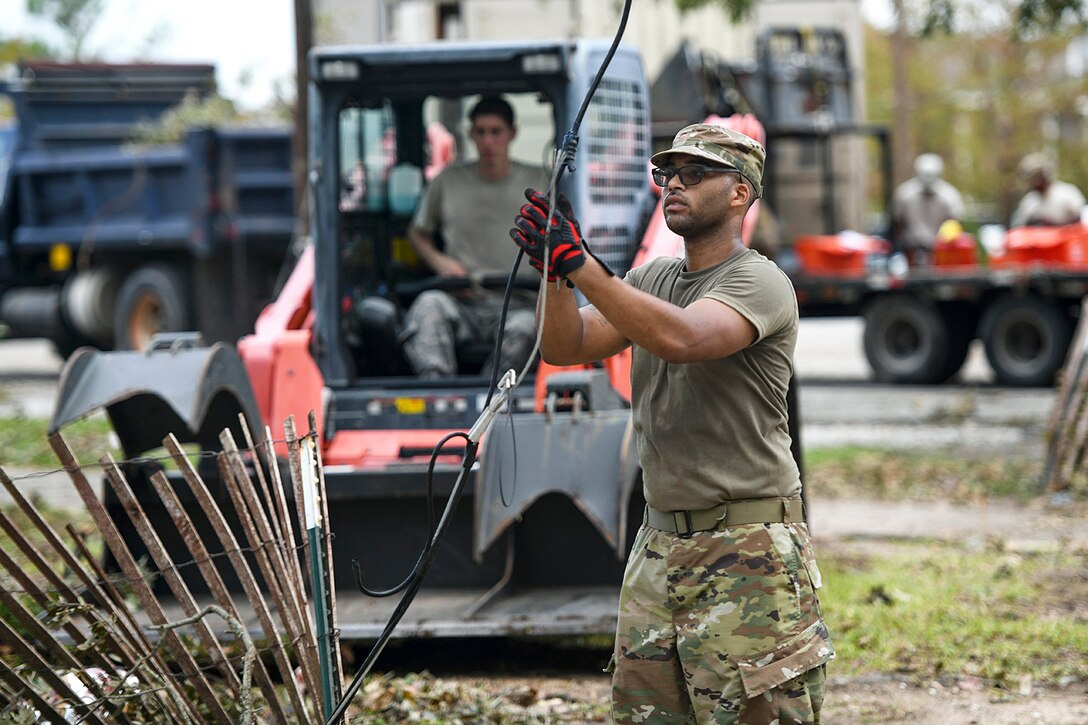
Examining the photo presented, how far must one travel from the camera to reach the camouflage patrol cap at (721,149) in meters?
3.57

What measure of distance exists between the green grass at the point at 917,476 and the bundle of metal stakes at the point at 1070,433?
0.57ft

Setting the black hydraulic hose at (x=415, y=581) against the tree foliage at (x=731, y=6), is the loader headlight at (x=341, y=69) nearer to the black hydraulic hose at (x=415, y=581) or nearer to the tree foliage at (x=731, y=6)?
the black hydraulic hose at (x=415, y=581)

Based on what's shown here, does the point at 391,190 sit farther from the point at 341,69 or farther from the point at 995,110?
the point at 995,110

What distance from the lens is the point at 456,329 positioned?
707 centimetres

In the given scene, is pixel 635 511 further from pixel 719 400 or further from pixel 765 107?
pixel 765 107

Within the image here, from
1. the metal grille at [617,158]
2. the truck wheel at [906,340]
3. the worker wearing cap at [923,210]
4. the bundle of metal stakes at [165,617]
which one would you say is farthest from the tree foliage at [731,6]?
the bundle of metal stakes at [165,617]

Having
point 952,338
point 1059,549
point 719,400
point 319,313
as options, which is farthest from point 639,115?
point 952,338

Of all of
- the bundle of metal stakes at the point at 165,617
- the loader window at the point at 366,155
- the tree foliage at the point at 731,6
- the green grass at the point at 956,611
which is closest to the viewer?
the bundle of metal stakes at the point at 165,617

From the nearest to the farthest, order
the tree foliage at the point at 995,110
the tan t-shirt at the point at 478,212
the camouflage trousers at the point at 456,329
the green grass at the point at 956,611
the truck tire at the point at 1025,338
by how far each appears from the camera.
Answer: the green grass at the point at 956,611 → the camouflage trousers at the point at 456,329 → the tan t-shirt at the point at 478,212 → the truck tire at the point at 1025,338 → the tree foliage at the point at 995,110

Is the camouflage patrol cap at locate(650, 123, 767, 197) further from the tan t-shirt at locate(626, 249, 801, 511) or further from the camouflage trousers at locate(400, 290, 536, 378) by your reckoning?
the camouflage trousers at locate(400, 290, 536, 378)

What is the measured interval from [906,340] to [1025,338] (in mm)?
1372

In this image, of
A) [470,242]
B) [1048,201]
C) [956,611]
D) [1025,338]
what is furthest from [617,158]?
[1048,201]

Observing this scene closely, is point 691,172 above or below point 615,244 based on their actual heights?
above

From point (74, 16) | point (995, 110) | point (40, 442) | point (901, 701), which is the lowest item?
point (40, 442)
